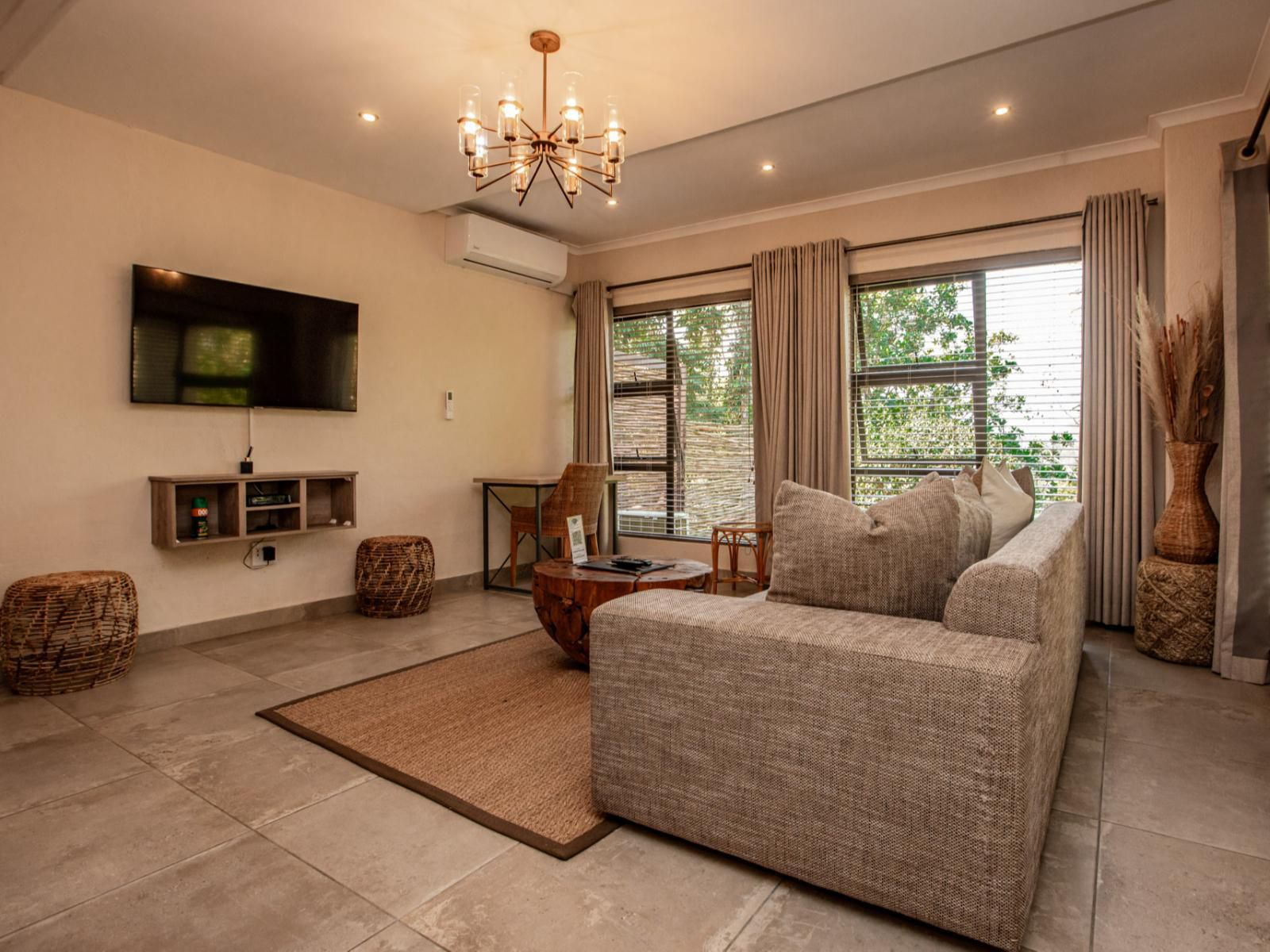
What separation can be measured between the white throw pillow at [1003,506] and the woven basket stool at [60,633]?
341cm

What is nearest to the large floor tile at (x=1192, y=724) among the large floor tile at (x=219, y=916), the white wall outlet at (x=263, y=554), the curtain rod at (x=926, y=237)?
the large floor tile at (x=219, y=916)

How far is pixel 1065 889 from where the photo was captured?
156 centimetres

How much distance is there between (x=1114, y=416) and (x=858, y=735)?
3.23 metres

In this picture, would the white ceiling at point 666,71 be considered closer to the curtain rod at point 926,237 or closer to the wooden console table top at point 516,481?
the curtain rod at point 926,237

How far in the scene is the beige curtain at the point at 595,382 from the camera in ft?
18.9

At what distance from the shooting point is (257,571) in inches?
155

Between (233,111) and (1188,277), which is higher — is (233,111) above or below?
above

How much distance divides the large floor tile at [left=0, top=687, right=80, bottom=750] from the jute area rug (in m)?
0.71

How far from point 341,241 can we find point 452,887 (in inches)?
151

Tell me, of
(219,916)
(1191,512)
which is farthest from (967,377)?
(219,916)

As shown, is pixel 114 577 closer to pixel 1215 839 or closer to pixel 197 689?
pixel 197 689

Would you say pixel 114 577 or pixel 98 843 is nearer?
pixel 98 843

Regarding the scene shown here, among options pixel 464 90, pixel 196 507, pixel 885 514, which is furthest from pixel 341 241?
pixel 885 514

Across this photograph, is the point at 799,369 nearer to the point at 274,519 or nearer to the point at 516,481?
the point at 516,481
